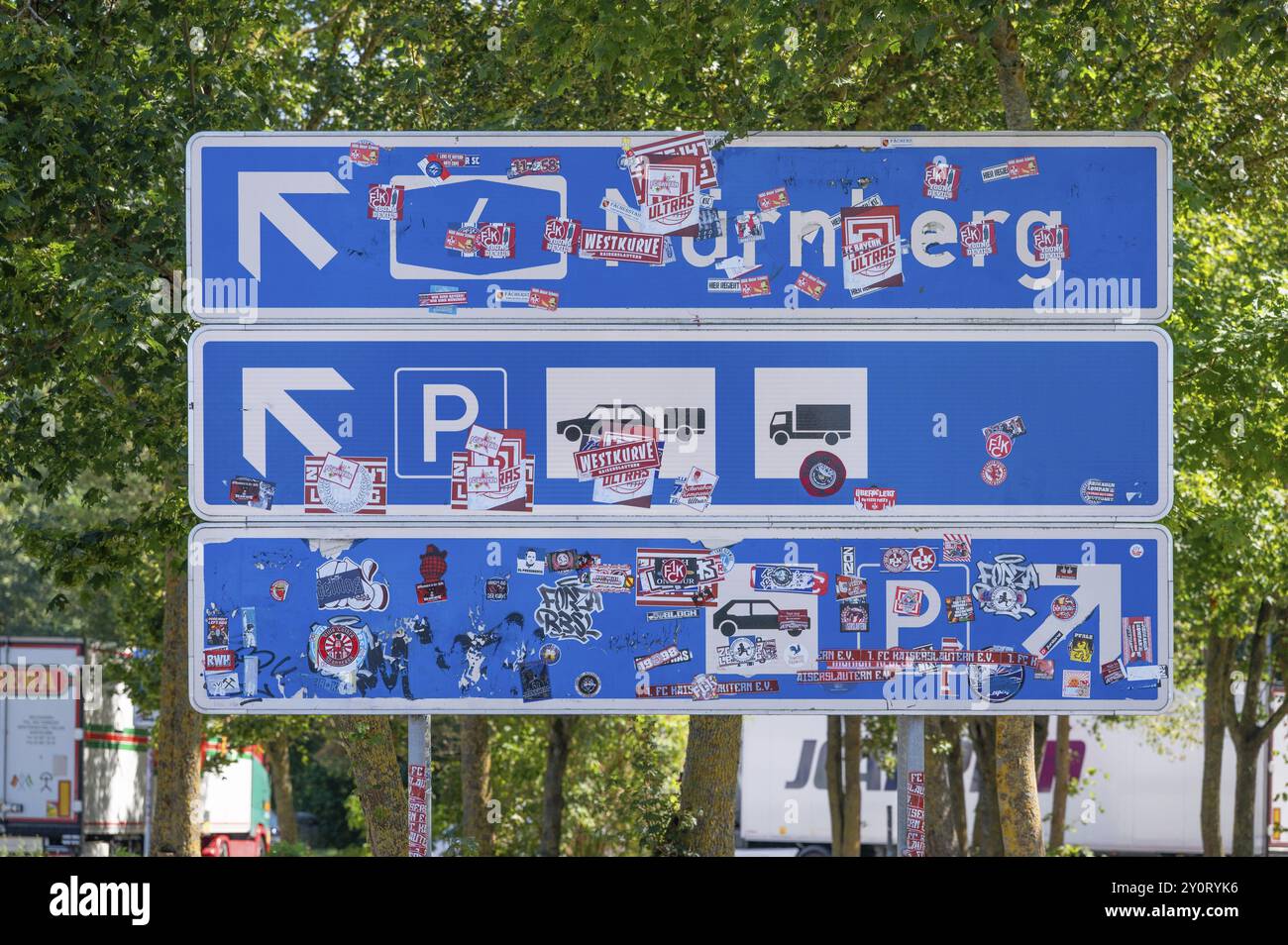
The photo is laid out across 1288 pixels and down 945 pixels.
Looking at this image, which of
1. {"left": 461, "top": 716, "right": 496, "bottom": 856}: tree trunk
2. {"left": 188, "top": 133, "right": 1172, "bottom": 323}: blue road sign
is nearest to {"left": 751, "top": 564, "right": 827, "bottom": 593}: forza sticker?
{"left": 188, "top": 133, "right": 1172, "bottom": 323}: blue road sign

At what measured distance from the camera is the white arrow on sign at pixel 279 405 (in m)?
6.29

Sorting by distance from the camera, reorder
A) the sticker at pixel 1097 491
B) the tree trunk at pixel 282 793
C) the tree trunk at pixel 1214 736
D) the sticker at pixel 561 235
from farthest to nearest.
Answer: the tree trunk at pixel 282 793 → the tree trunk at pixel 1214 736 → the sticker at pixel 561 235 → the sticker at pixel 1097 491

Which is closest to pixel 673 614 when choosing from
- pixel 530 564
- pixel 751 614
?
pixel 751 614

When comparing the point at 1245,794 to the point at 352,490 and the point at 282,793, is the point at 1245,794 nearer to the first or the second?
the point at 282,793

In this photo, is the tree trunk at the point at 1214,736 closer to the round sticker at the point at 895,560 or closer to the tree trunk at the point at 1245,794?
the tree trunk at the point at 1245,794

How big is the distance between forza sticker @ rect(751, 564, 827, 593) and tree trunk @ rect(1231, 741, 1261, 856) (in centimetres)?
2134

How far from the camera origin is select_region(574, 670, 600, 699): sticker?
20.8 feet

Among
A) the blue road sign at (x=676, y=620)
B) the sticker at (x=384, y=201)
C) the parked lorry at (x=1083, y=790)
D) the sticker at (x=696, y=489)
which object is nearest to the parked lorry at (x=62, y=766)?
the parked lorry at (x=1083, y=790)

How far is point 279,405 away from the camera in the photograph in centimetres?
629

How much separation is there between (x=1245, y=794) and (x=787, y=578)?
21.7 metres

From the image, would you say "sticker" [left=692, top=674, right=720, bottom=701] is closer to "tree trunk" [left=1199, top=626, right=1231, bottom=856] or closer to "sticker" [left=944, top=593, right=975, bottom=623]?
"sticker" [left=944, top=593, right=975, bottom=623]

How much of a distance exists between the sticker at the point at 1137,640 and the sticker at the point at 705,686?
5.54 feet
